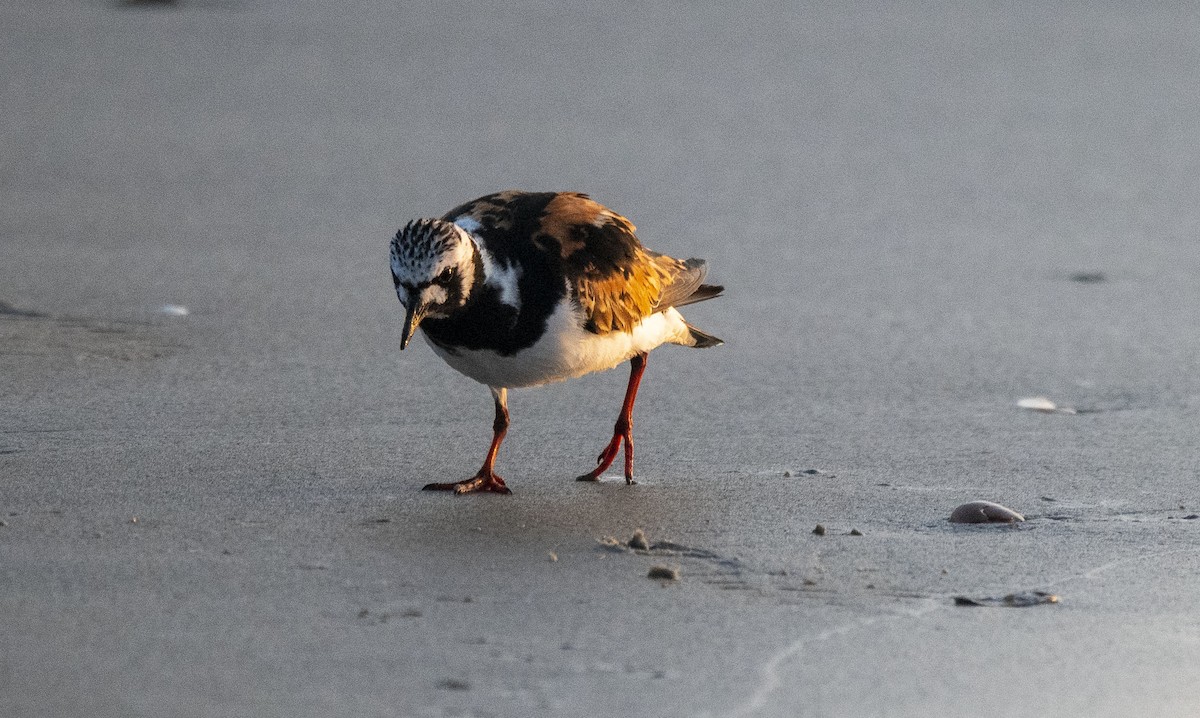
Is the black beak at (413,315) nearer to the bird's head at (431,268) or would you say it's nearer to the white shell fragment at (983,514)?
the bird's head at (431,268)

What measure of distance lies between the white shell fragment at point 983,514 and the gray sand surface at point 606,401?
2.6 inches

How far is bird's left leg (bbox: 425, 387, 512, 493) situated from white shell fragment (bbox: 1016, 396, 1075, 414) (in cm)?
174

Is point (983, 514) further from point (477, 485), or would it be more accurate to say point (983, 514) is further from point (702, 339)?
point (702, 339)

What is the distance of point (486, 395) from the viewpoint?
541 cm

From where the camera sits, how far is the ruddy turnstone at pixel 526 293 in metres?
4.21

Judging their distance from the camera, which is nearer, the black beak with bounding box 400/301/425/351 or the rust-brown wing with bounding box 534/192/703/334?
the black beak with bounding box 400/301/425/351

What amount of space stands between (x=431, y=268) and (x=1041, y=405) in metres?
2.22

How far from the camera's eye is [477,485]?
4.39 metres

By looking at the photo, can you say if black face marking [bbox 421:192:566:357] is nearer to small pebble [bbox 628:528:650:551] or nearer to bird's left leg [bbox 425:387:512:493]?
bird's left leg [bbox 425:387:512:493]

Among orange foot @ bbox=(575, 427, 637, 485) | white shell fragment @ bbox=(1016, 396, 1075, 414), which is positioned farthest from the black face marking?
white shell fragment @ bbox=(1016, 396, 1075, 414)

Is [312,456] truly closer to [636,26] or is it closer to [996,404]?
[996,404]

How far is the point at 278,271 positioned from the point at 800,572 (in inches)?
142

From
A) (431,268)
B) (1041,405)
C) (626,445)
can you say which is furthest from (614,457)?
(1041,405)

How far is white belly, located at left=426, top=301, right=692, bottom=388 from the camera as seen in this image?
4.38 metres
